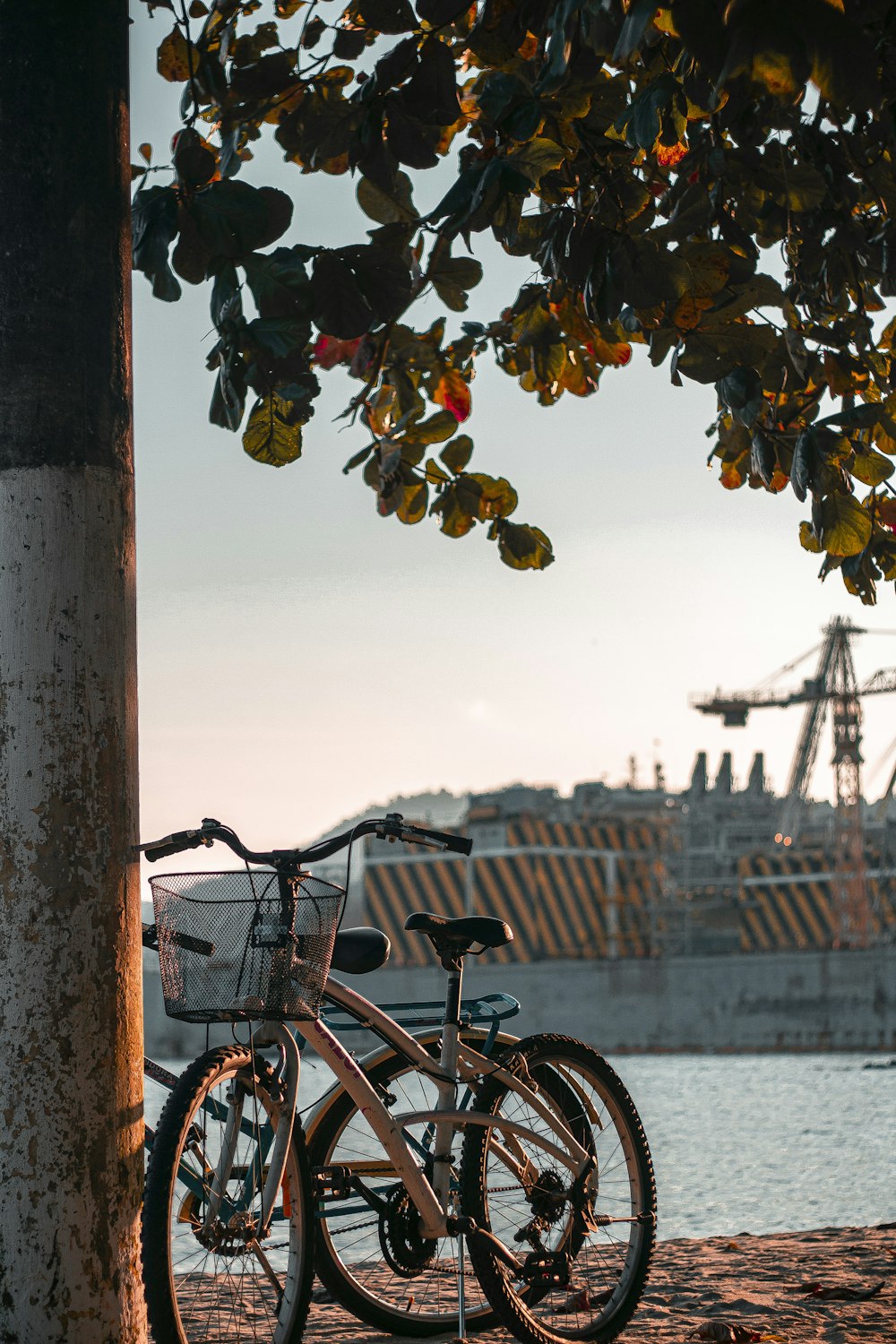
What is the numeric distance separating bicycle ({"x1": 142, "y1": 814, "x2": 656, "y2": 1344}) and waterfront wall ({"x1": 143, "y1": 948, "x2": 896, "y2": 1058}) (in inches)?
1796

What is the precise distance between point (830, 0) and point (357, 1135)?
2.34m

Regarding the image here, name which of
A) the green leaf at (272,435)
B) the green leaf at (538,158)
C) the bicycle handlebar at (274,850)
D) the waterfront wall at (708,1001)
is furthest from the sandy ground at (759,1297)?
the waterfront wall at (708,1001)

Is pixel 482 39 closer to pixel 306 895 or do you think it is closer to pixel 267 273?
pixel 267 273

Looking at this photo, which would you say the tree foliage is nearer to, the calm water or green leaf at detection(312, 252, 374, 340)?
green leaf at detection(312, 252, 374, 340)

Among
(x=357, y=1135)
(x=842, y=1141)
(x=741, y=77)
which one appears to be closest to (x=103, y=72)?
(x=741, y=77)

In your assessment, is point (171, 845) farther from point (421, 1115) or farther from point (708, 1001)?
point (708, 1001)

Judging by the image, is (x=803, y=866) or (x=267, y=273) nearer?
(x=267, y=273)

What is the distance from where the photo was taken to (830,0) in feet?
5.24

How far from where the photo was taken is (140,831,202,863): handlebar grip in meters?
2.50

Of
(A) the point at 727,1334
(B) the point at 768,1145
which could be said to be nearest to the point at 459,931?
(A) the point at 727,1334

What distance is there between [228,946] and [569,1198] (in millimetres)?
1204

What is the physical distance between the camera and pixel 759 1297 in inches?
141

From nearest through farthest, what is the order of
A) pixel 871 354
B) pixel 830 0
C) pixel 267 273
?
pixel 830 0, pixel 267 273, pixel 871 354

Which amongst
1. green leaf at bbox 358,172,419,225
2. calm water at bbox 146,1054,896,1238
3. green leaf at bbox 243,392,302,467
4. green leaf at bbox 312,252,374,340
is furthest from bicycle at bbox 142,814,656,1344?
green leaf at bbox 358,172,419,225
